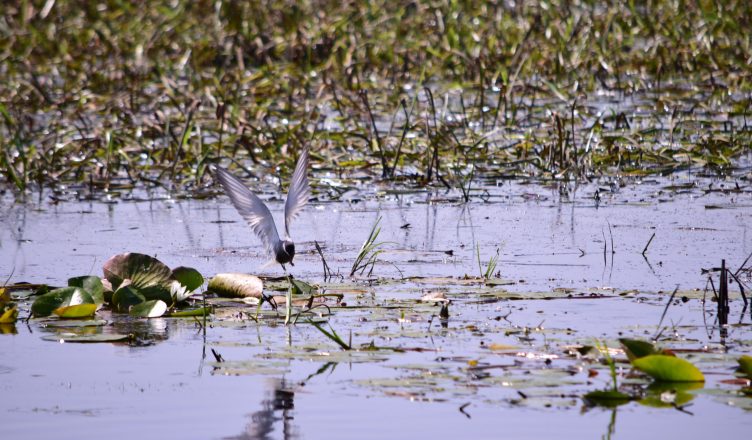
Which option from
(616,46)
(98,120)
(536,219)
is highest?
(616,46)

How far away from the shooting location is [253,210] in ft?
17.3

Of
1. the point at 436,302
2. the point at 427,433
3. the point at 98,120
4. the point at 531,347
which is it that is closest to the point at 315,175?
the point at 98,120

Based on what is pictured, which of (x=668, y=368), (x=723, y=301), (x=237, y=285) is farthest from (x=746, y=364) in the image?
(x=237, y=285)

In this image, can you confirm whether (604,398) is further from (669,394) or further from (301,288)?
(301,288)

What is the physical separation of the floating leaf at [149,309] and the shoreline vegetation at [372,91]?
118 inches

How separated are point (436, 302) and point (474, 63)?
6365 millimetres

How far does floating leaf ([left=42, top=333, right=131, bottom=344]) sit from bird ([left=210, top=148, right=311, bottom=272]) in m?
0.78

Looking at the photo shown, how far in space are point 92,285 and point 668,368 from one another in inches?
87.6

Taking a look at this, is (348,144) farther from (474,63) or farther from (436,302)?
(436,302)

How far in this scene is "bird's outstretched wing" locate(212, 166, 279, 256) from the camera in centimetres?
522

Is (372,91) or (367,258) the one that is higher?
(372,91)

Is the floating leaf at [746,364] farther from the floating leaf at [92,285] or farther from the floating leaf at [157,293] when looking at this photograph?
the floating leaf at [92,285]

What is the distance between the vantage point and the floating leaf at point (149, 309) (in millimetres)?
4887

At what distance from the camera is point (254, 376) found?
4059 mm
